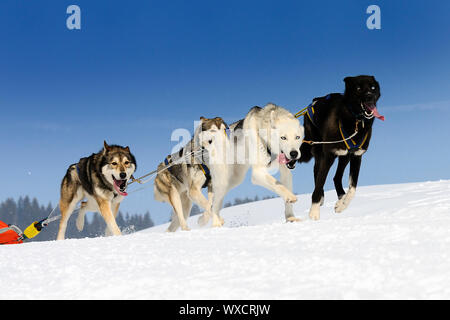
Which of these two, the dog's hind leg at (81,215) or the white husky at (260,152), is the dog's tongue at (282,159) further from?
the dog's hind leg at (81,215)

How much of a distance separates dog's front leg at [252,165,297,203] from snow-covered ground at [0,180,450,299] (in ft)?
1.38

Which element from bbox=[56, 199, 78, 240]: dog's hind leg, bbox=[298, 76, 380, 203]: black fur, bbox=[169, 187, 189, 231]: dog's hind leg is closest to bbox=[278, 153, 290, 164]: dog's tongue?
bbox=[298, 76, 380, 203]: black fur

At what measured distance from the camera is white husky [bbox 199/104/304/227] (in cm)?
568

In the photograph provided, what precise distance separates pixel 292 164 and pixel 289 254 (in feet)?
6.93

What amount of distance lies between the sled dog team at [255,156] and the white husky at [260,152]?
0.01m

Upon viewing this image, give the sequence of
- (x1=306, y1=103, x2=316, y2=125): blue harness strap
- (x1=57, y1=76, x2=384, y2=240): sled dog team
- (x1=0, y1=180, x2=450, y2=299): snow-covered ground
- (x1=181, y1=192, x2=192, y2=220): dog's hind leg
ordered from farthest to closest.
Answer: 1. (x1=181, y1=192, x2=192, y2=220): dog's hind leg
2. (x1=306, y1=103, x2=316, y2=125): blue harness strap
3. (x1=57, y1=76, x2=384, y2=240): sled dog team
4. (x1=0, y1=180, x2=450, y2=299): snow-covered ground

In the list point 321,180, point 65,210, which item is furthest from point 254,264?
point 65,210

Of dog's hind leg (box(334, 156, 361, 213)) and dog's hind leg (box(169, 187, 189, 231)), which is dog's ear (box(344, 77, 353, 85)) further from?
dog's hind leg (box(169, 187, 189, 231))

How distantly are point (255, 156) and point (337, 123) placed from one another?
3.91 feet

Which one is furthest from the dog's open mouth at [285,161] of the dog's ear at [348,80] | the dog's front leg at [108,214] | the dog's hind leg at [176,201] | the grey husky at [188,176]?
the dog's front leg at [108,214]

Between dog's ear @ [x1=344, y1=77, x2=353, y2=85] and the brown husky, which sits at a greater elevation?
dog's ear @ [x1=344, y1=77, x2=353, y2=85]

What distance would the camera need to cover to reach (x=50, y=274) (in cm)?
377

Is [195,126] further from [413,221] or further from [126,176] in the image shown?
[413,221]
